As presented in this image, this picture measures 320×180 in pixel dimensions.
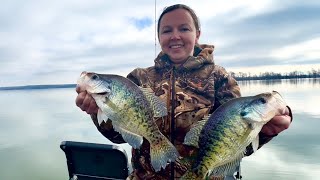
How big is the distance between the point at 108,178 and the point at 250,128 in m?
2.57

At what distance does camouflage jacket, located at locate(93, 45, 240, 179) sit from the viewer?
376cm

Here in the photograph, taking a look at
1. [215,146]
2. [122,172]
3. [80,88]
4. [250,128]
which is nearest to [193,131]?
[215,146]

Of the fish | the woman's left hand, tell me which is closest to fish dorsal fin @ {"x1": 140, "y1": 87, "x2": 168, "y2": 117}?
the fish

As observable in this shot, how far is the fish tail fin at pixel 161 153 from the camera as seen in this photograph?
122 inches

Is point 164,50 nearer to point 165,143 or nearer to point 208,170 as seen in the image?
point 165,143

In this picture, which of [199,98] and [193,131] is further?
[199,98]

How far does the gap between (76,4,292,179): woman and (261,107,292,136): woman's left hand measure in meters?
0.63

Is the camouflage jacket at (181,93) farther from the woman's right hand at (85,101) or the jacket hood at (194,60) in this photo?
the woman's right hand at (85,101)

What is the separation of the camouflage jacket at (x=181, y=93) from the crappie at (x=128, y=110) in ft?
1.75

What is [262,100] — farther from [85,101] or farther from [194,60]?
[85,101]

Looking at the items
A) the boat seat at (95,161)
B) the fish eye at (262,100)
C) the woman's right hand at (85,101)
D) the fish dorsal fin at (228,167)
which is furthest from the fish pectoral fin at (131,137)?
the boat seat at (95,161)

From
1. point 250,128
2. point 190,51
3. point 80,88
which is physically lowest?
point 250,128

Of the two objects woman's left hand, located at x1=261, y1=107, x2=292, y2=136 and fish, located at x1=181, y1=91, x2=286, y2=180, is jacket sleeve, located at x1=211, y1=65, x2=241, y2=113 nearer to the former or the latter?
woman's left hand, located at x1=261, y1=107, x2=292, y2=136

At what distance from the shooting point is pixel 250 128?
2.79 m
